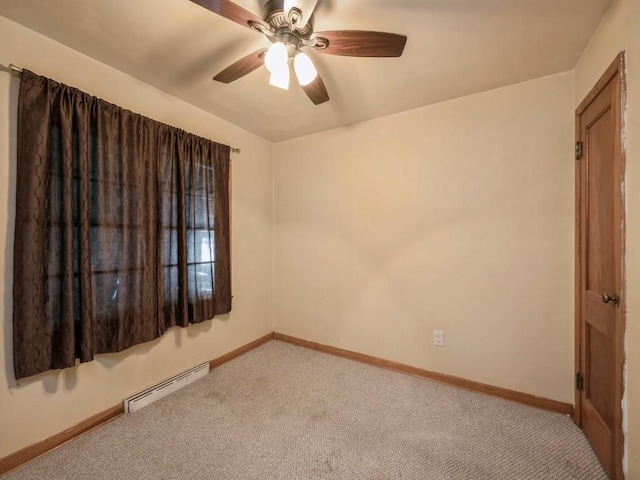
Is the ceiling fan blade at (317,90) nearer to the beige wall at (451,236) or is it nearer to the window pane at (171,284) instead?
the beige wall at (451,236)

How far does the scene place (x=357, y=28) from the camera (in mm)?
1474

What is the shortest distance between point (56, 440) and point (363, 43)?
2758mm

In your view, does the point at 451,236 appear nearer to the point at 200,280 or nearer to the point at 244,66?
the point at 244,66

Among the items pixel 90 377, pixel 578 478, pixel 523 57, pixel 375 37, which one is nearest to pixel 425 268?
pixel 578 478

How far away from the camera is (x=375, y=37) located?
4.01ft

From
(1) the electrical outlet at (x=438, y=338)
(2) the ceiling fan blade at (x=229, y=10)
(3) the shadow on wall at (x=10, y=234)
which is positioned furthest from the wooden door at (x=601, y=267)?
(3) the shadow on wall at (x=10, y=234)

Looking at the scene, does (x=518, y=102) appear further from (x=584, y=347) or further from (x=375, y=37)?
(x=584, y=347)

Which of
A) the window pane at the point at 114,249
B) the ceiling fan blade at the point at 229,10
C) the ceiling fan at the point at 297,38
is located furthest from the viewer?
the window pane at the point at 114,249

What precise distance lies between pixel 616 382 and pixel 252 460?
1864 mm

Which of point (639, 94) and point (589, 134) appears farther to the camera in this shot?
point (589, 134)

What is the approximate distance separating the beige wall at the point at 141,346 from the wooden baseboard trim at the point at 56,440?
33 millimetres

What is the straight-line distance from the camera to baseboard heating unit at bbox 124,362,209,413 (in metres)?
1.88

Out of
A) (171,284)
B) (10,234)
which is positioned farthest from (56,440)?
(10,234)

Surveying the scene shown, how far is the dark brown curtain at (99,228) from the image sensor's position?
143 cm
